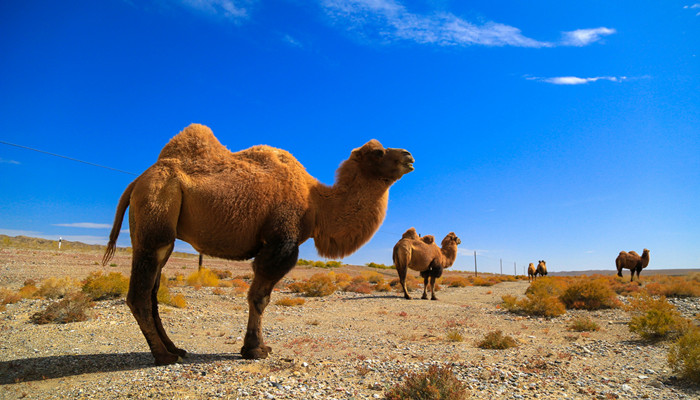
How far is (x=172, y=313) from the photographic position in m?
11.1

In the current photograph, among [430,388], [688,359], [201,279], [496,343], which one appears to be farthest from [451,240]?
[430,388]

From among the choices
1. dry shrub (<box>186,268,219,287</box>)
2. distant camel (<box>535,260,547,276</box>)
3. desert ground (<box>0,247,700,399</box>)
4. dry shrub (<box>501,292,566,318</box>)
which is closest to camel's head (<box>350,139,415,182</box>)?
desert ground (<box>0,247,700,399</box>)

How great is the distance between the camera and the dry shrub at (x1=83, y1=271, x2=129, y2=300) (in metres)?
11.9

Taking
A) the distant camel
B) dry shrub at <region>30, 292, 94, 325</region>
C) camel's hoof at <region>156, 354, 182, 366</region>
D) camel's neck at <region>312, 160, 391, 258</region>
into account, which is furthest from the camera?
the distant camel

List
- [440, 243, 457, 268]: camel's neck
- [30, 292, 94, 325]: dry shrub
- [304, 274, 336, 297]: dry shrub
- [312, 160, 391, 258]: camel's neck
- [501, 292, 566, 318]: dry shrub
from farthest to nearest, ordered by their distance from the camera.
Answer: [440, 243, 457, 268]: camel's neck
[304, 274, 336, 297]: dry shrub
[501, 292, 566, 318]: dry shrub
[30, 292, 94, 325]: dry shrub
[312, 160, 391, 258]: camel's neck

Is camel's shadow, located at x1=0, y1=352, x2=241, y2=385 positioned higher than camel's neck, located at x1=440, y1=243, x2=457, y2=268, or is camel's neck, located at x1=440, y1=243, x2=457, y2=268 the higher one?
camel's neck, located at x1=440, y1=243, x2=457, y2=268

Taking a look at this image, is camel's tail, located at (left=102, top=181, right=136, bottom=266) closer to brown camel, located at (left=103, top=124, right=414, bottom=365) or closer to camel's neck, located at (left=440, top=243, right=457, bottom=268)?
brown camel, located at (left=103, top=124, right=414, bottom=365)

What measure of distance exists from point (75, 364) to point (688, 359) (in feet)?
31.2

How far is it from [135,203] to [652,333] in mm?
11304

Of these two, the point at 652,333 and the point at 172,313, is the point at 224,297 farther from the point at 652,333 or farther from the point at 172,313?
the point at 652,333

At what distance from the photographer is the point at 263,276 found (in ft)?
20.4

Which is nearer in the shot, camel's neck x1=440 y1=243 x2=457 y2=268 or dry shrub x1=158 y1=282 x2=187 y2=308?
dry shrub x1=158 y1=282 x2=187 y2=308

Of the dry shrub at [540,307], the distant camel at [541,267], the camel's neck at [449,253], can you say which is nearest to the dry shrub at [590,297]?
the dry shrub at [540,307]

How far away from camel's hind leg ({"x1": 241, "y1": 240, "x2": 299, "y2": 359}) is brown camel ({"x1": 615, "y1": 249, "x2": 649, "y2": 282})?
36.4 meters
